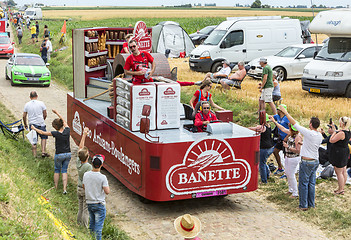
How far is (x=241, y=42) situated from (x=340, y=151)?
52.7 ft

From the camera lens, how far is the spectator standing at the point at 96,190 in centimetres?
731

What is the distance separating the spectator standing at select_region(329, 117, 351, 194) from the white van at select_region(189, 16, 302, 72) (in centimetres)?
1494

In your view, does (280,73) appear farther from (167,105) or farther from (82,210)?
(82,210)

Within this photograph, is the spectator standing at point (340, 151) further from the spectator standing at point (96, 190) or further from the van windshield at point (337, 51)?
the van windshield at point (337, 51)

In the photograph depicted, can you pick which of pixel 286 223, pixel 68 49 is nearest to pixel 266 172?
pixel 286 223

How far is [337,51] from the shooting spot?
18.3 metres

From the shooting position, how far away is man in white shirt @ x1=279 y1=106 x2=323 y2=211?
30.0 feet

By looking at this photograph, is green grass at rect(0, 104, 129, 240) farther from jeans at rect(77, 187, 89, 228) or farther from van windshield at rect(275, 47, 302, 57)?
van windshield at rect(275, 47, 302, 57)

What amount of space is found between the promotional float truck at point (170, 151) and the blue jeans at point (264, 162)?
1.48m

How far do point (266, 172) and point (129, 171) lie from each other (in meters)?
3.44

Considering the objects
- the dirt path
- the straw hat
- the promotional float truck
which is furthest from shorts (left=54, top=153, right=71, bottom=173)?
the straw hat

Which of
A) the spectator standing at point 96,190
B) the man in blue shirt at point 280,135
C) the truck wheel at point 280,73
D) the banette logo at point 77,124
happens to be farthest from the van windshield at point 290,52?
the spectator standing at point 96,190

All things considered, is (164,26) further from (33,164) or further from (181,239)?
(181,239)

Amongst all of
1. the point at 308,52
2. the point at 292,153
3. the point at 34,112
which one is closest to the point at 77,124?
the point at 34,112
